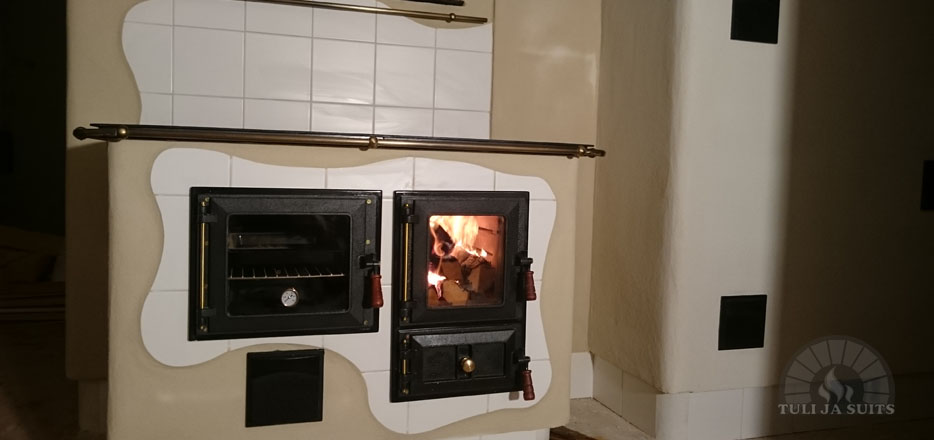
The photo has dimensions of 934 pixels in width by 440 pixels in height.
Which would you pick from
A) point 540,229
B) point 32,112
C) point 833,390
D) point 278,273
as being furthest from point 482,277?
point 32,112

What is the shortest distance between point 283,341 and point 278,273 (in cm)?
16

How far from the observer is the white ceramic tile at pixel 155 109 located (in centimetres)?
184

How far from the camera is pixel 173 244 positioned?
1469 mm

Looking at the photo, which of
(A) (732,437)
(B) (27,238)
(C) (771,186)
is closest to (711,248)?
(C) (771,186)

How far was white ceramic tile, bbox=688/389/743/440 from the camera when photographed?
193 centimetres

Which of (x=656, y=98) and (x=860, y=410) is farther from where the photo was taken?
(x=860, y=410)

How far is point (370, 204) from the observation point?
62.2 inches

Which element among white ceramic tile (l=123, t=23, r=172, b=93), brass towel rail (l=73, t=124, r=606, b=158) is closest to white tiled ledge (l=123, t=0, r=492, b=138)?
white ceramic tile (l=123, t=23, r=172, b=93)

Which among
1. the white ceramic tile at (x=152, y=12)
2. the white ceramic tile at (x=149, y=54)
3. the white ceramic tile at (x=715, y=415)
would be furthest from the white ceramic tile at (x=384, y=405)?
the white ceramic tile at (x=152, y=12)

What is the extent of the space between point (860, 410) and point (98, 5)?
99.1 inches

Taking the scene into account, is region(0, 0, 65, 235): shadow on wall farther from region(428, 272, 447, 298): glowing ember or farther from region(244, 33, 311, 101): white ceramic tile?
region(428, 272, 447, 298): glowing ember

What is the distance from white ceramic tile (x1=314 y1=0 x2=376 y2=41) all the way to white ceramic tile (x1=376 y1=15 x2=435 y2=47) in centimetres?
2

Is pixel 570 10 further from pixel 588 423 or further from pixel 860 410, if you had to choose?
pixel 860 410

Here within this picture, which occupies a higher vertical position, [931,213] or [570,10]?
[570,10]
